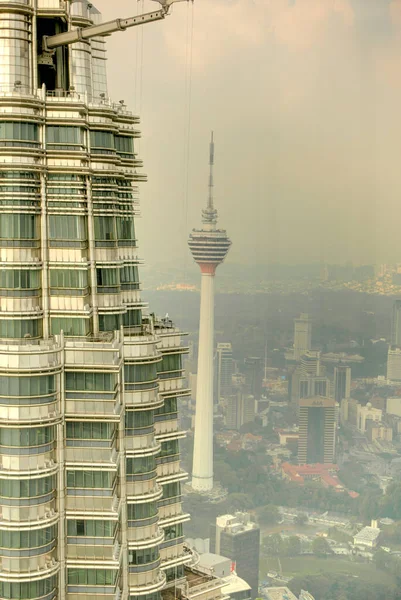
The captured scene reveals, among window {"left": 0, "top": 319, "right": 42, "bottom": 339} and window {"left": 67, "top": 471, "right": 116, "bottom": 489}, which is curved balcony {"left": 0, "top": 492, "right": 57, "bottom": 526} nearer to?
window {"left": 67, "top": 471, "right": 116, "bottom": 489}

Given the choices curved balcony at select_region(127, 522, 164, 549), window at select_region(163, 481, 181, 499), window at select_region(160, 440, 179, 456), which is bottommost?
curved balcony at select_region(127, 522, 164, 549)

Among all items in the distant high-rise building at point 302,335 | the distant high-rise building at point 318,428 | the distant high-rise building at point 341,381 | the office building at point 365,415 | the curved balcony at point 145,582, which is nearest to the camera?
the curved balcony at point 145,582

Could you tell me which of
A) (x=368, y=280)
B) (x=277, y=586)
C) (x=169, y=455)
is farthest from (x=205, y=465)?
(x=169, y=455)

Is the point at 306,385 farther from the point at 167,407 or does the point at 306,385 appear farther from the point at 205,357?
the point at 167,407

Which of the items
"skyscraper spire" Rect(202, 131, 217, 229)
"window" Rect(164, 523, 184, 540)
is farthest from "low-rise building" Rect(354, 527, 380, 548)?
"window" Rect(164, 523, 184, 540)

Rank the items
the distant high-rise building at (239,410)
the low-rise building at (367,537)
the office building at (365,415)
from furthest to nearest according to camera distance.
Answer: the office building at (365,415) < the distant high-rise building at (239,410) < the low-rise building at (367,537)

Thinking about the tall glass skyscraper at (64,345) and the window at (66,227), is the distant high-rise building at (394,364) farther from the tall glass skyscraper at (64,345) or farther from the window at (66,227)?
the window at (66,227)

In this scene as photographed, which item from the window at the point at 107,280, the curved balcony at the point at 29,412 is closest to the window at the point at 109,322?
the window at the point at 107,280
